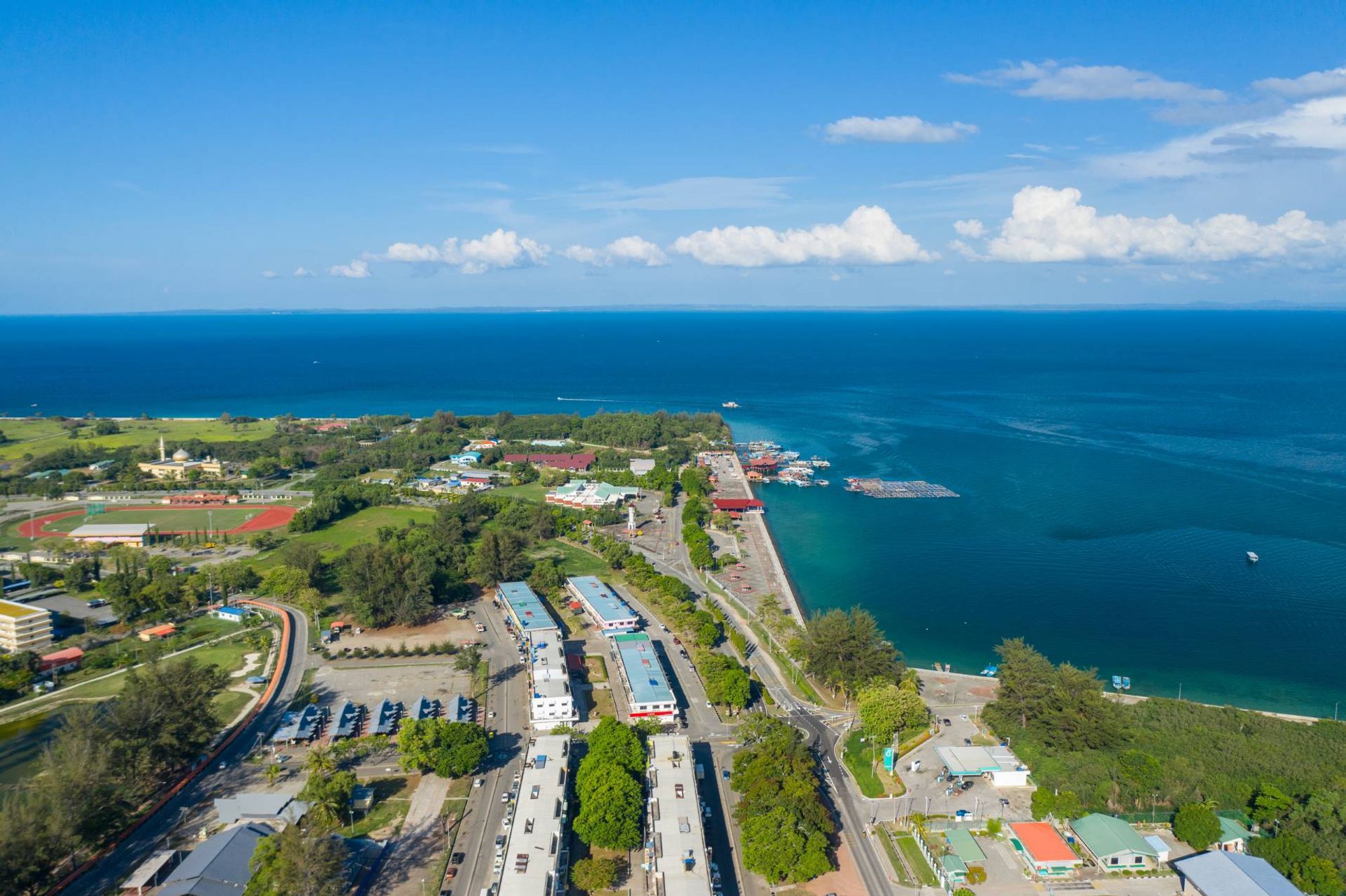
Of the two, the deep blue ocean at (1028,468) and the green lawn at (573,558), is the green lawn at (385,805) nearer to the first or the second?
the green lawn at (573,558)

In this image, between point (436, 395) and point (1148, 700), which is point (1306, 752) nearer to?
point (1148, 700)

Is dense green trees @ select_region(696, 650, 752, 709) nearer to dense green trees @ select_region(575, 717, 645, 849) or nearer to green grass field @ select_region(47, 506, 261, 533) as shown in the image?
dense green trees @ select_region(575, 717, 645, 849)

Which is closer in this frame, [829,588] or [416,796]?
[416,796]

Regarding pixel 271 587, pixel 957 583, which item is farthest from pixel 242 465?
pixel 957 583

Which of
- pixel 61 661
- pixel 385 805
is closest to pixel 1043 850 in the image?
pixel 385 805

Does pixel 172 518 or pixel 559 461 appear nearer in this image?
pixel 172 518

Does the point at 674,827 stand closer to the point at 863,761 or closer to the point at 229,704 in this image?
the point at 863,761

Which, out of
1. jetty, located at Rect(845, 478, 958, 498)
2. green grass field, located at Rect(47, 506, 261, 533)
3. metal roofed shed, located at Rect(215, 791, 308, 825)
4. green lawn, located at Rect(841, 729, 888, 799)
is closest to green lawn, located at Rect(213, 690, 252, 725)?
metal roofed shed, located at Rect(215, 791, 308, 825)
